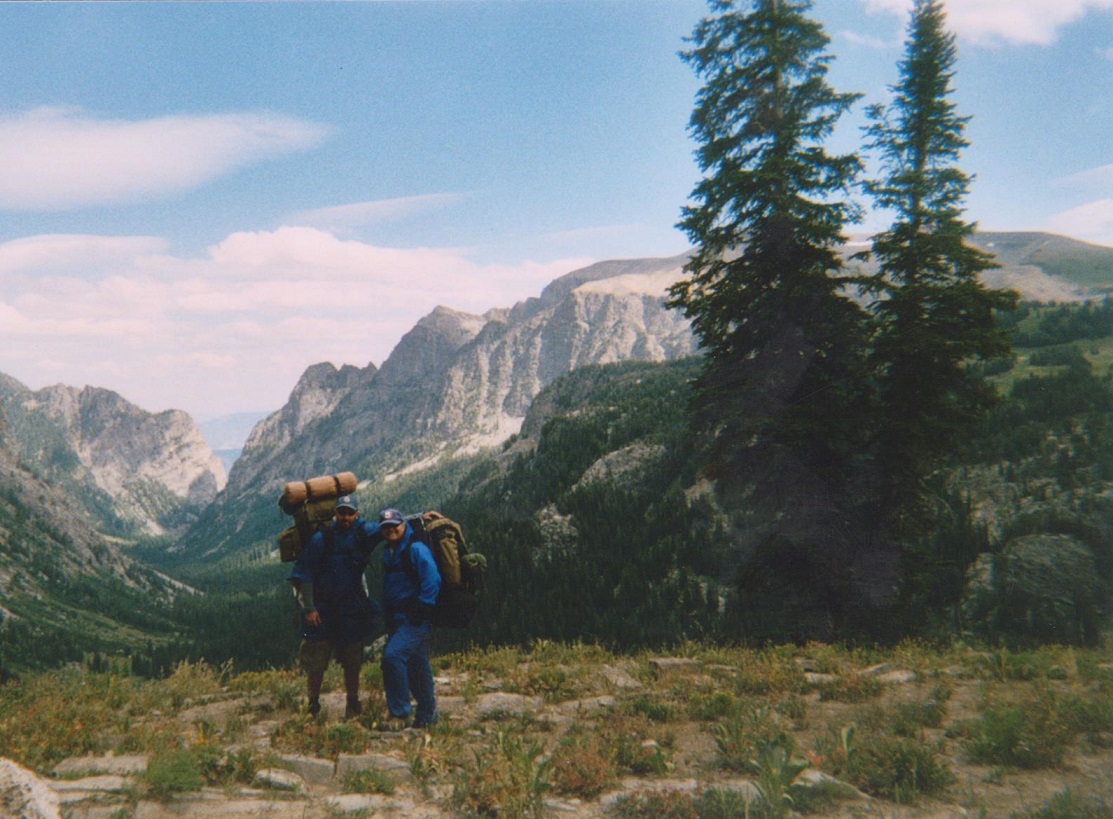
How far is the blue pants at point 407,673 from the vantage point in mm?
7504

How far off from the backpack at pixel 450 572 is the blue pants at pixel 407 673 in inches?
13.7

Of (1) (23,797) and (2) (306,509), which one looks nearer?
(1) (23,797)

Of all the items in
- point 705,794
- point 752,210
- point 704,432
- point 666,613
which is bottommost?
point 666,613

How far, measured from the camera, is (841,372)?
13.3m

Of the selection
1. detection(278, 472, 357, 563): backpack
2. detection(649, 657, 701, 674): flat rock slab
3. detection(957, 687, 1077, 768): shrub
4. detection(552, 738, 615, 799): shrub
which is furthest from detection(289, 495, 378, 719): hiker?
detection(957, 687, 1077, 768): shrub

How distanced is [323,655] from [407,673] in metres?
1.29

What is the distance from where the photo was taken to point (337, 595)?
809 centimetres

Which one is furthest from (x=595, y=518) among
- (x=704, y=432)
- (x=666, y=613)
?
(x=704, y=432)

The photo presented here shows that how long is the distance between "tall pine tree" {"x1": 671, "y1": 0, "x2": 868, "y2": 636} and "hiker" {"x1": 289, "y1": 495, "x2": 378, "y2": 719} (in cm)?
845

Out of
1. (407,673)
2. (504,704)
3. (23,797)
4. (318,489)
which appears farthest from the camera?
(504,704)

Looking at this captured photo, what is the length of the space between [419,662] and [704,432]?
8.82 meters

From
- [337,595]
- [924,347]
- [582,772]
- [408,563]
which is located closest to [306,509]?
[337,595]

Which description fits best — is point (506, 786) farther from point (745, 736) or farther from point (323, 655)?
point (323, 655)

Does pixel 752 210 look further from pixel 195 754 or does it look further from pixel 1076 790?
pixel 195 754
